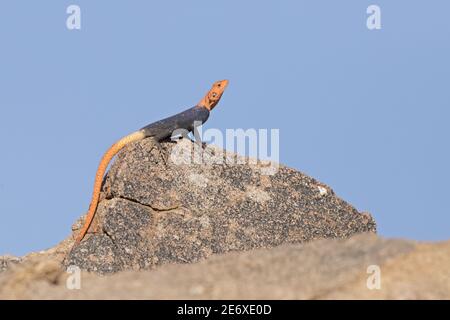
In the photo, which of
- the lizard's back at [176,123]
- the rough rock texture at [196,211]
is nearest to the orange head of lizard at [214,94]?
the lizard's back at [176,123]

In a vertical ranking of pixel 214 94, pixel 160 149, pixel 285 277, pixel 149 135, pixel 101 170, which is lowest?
pixel 101 170

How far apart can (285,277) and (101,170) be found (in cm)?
784

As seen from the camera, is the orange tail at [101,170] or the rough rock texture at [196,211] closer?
the rough rock texture at [196,211]

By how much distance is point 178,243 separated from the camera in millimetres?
11164

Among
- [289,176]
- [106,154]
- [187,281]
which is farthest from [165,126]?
[187,281]

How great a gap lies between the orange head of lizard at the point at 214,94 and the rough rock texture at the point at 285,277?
8855mm

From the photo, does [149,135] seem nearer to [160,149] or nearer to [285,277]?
[160,149]

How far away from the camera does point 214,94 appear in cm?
1445

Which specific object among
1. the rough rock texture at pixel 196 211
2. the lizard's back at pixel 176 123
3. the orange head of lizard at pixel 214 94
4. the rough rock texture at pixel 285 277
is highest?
the orange head of lizard at pixel 214 94

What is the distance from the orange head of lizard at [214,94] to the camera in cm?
1436

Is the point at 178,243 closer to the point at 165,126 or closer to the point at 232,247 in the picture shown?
the point at 232,247

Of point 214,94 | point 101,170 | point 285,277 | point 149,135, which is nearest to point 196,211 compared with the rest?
point 149,135

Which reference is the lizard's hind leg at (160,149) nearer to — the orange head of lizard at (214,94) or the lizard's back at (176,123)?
the lizard's back at (176,123)
